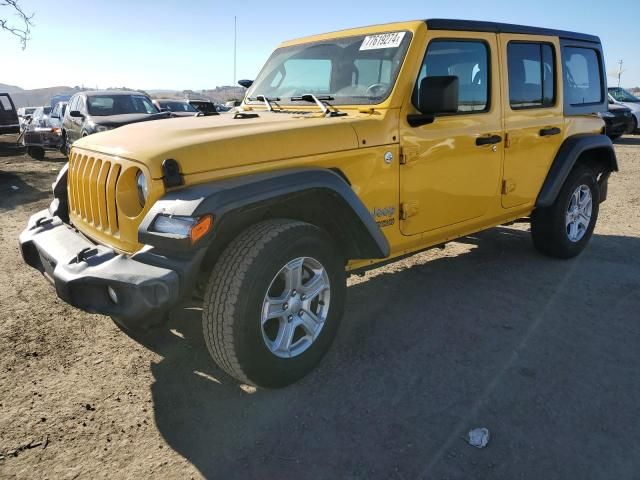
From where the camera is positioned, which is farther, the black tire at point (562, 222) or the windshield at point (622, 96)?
the windshield at point (622, 96)

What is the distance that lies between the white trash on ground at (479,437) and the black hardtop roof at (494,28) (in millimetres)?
2466

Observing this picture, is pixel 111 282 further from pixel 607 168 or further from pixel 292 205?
pixel 607 168

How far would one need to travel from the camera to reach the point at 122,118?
11.2m

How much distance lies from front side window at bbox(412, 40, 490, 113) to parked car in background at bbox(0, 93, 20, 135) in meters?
17.6

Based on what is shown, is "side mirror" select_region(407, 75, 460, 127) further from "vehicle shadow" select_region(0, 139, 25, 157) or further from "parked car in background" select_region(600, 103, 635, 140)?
"vehicle shadow" select_region(0, 139, 25, 157)

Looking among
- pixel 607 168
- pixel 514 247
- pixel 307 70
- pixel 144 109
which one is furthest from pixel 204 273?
pixel 144 109

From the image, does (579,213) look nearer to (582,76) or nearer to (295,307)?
(582,76)

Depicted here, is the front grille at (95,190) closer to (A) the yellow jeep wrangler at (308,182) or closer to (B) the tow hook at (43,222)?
(A) the yellow jeep wrangler at (308,182)

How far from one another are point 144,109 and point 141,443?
431 inches

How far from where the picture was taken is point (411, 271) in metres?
4.84

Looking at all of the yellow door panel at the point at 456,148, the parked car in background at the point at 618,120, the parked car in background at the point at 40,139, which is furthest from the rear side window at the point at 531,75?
the parked car in background at the point at 40,139

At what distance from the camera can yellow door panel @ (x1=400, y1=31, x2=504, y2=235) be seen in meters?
3.44

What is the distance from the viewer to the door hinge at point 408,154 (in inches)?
131

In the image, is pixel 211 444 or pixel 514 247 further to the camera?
pixel 514 247
